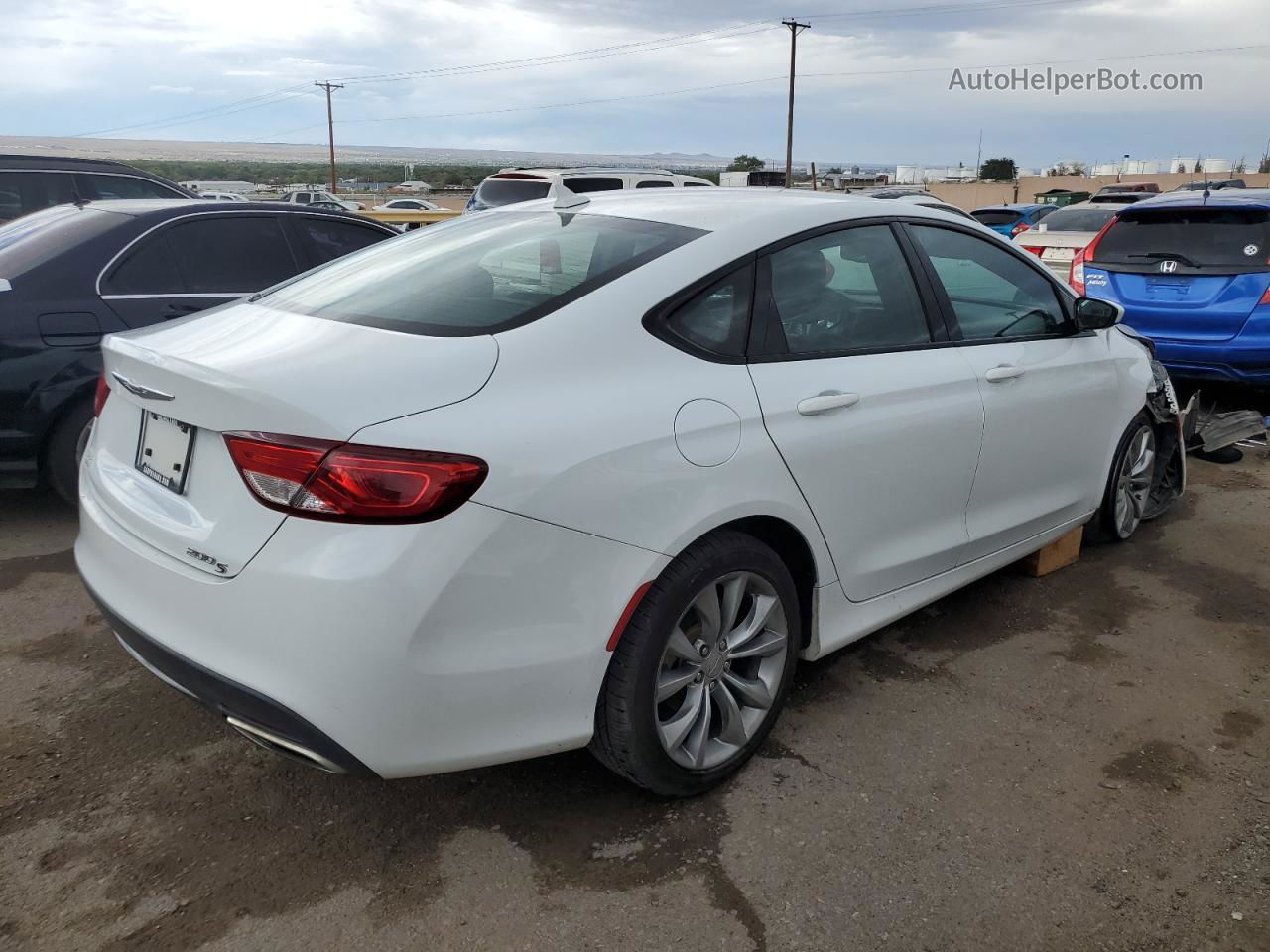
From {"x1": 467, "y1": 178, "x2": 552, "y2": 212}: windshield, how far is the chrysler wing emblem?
37.6 feet

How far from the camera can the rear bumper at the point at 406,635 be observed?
6.65ft

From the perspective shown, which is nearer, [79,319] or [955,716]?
[955,716]

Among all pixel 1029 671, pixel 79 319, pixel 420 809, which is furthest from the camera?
pixel 79 319

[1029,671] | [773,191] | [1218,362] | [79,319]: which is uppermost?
[773,191]

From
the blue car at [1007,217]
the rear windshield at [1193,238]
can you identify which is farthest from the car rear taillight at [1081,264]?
the blue car at [1007,217]

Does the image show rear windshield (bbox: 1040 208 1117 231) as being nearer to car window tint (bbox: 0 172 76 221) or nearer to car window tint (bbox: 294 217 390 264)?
car window tint (bbox: 294 217 390 264)

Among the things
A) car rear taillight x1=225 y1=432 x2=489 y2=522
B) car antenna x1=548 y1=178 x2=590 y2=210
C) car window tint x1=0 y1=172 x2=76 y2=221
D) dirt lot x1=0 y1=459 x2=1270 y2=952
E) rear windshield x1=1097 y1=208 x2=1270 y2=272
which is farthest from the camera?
car window tint x1=0 y1=172 x2=76 y2=221

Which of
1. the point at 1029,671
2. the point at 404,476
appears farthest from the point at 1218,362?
the point at 404,476

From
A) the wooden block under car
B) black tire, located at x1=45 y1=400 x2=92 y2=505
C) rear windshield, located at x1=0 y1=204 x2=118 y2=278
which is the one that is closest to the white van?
rear windshield, located at x1=0 y1=204 x2=118 y2=278

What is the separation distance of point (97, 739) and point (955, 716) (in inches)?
103

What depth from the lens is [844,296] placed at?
121 inches

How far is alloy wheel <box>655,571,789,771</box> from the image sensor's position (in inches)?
101

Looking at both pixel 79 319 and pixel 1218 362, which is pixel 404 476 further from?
pixel 1218 362

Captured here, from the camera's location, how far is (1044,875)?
246 cm
